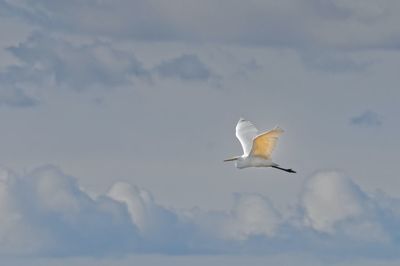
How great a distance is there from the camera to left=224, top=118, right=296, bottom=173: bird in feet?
493

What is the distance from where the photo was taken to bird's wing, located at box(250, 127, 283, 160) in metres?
149

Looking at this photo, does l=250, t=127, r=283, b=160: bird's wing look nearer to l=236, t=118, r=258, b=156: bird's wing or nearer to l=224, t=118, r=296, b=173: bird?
l=224, t=118, r=296, b=173: bird

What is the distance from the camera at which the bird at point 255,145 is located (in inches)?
5920

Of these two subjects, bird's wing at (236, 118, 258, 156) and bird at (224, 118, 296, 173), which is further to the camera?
bird's wing at (236, 118, 258, 156)

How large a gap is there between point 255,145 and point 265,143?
0.99m

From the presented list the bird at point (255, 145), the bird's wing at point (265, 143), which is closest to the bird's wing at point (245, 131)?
the bird at point (255, 145)

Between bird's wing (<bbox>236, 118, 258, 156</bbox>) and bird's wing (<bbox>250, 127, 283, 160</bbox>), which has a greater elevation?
bird's wing (<bbox>236, 118, 258, 156</bbox>)

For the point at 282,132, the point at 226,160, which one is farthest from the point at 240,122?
the point at 282,132

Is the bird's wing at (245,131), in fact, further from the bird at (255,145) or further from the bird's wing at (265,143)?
the bird's wing at (265,143)

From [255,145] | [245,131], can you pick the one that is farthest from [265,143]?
[245,131]

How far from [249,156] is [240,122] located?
7881 mm

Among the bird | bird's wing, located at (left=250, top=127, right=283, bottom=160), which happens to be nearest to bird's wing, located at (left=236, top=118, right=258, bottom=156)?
the bird

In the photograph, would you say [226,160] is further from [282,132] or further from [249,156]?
[282,132]

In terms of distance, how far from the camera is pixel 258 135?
15062 centimetres
